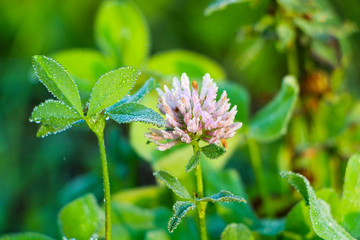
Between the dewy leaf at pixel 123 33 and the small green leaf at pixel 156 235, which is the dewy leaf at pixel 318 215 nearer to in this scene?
the small green leaf at pixel 156 235

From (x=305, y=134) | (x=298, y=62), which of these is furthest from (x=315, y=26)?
(x=305, y=134)

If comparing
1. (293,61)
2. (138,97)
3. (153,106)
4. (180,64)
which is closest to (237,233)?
(138,97)

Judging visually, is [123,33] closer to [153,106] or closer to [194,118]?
[153,106]

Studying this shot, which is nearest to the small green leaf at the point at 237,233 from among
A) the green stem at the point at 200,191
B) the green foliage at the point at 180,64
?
the green stem at the point at 200,191

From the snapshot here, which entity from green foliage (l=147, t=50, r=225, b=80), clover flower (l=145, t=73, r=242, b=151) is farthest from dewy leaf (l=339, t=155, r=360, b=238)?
green foliage (l=147, t=50, r=225, b=80)

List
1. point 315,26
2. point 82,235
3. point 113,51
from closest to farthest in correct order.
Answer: point 82,235 < point 315,26 < point 113,51

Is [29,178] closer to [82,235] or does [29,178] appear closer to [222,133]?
[82,235]

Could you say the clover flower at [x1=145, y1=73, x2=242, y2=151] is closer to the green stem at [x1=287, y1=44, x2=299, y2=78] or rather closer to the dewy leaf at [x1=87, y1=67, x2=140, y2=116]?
the dewy leaf at [x1=87, y1=67, x2=140, y2=116]
